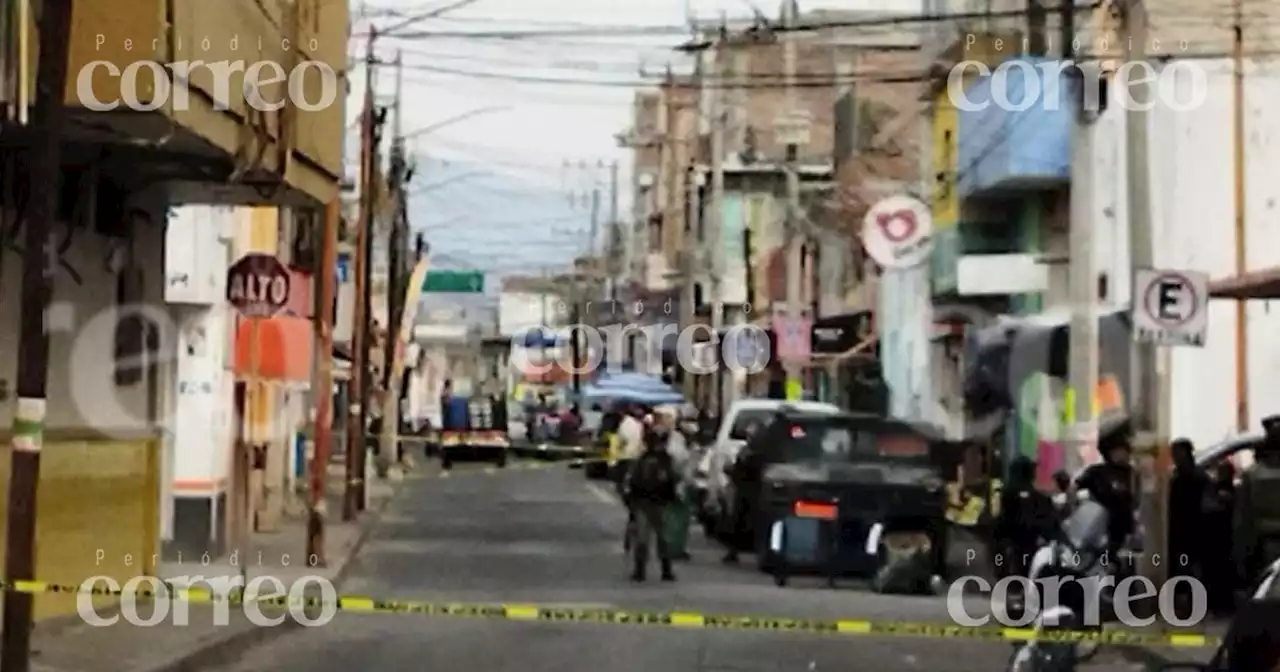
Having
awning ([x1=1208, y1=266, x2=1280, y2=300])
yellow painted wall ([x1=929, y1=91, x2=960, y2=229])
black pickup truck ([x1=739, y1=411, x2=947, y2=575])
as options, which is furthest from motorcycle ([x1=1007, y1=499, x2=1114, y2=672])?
yellow painted wall ([x1=929, y1=91, x2=960, y2=229])

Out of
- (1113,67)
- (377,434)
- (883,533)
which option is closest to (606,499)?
(377,434)

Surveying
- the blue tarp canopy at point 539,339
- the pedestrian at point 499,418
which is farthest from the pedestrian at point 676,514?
the blue tarp canopy at point 539,339

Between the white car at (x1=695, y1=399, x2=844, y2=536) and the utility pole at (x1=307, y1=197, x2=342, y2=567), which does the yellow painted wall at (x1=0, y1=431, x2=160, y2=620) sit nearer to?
the utility pole at (x1=307, y1=197, x2=342, y2=567)

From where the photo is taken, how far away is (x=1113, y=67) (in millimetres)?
30547

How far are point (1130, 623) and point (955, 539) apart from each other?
1157cm

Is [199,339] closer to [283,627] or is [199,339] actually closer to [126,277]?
[126,277]

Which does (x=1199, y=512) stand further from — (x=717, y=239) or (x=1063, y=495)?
(x=717, y=239)

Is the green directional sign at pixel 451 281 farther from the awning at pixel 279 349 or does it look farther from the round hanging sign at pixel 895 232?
the awning at pixel 279 349

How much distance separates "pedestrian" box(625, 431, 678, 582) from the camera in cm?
2492

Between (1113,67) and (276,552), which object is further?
(1113,67)

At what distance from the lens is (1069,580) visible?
13836 mm

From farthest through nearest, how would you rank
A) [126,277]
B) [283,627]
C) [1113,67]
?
[1113,67] < [126,277] < [283,627]

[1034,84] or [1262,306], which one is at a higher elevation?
[1034,84]

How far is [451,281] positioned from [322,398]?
30313 mm
